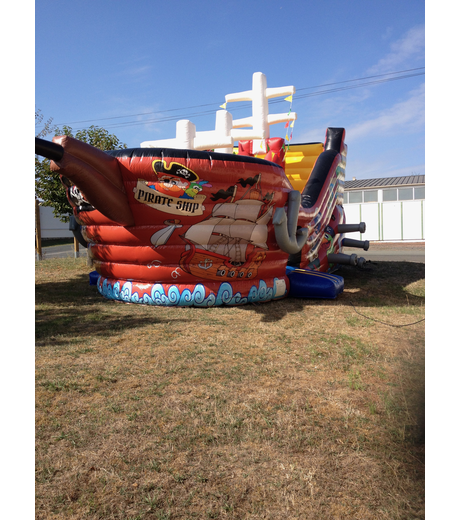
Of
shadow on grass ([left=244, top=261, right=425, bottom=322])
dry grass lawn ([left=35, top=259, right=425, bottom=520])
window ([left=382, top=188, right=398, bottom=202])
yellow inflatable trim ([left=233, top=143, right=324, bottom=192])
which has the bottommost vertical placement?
dry grass lawn ([left=35, top=259, right=425, bottom=520])

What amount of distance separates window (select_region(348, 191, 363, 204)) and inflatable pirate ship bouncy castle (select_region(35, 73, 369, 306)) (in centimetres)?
1855

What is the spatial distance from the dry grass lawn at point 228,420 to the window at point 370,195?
20.1 metres

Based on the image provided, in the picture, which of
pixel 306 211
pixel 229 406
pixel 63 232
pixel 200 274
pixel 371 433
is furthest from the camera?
pixel 63 232

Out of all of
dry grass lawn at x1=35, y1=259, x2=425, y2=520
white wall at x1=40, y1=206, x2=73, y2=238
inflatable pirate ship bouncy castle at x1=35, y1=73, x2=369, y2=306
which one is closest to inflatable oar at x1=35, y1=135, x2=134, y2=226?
inflatable pirate ship bouncy castle at x1=35, y1=73, x2=369, y2=306

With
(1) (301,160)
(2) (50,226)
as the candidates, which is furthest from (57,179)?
(2) (50,226)

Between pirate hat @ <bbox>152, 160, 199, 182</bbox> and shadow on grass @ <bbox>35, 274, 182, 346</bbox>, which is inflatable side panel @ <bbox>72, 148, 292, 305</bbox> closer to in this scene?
pirate hat @ <bbox>152, 160, 199, 182</bbox>

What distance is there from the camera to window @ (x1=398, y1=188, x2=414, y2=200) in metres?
22.1

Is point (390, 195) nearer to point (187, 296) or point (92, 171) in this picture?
point (187, 296)

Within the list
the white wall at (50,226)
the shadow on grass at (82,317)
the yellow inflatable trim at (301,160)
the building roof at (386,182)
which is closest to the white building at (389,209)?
the building roof at (386,182)

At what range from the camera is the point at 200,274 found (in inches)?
201

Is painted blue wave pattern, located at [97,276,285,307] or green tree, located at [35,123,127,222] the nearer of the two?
painted blue wave pattern, located at [97,276,285,307]
